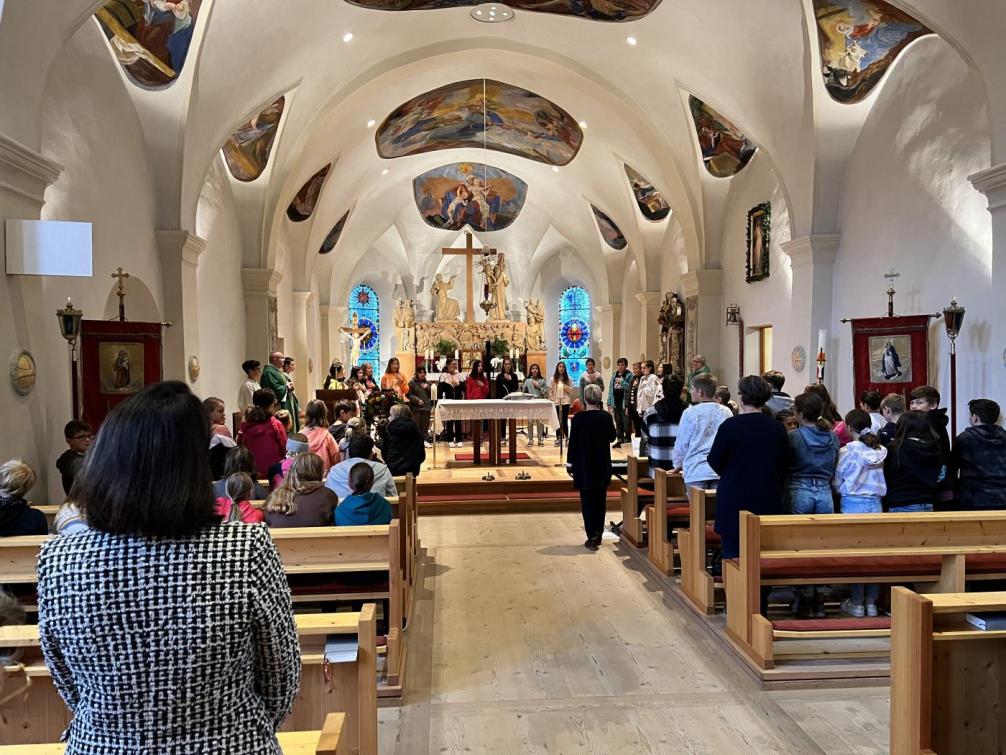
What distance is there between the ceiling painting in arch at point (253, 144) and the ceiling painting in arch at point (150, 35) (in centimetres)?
262

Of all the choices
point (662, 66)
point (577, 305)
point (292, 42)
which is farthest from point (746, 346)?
point (577, 305)

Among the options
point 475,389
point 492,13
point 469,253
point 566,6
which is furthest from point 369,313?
point 566,6

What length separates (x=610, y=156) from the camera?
16.7m

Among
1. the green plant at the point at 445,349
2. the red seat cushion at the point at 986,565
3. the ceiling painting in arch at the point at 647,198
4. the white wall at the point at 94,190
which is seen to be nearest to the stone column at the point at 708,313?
the ceiling painting in arch at the point at 647,198

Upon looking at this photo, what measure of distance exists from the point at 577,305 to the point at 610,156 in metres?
10.6

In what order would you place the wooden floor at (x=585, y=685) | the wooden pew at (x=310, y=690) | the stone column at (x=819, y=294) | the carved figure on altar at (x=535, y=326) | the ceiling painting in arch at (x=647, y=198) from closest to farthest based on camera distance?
the wooden pew at (x=310, y=690)
the wooden floor at (x=585, y=685)
the stone column at (x=819, y=294)
the ceiling painting in arch at (x=647, y=198)
the carved figure on altar at (x=535, y=326)

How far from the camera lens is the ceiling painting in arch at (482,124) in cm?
1608

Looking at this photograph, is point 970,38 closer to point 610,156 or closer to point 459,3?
point 459,3

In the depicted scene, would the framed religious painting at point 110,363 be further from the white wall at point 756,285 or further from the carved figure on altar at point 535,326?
the carved figure on altar at point 535,326

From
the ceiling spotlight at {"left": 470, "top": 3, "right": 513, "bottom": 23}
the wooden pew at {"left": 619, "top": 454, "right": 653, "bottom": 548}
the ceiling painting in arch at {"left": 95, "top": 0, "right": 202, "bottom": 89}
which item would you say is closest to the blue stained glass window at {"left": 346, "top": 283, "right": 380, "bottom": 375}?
the ceiling spotlight at {"left": 470, "top": 3, "right": 513, "bottom": 23}

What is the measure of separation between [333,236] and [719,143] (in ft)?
36.0

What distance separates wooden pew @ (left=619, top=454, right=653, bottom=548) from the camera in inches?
299

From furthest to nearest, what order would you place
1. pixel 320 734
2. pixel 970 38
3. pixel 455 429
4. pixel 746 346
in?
pixel 455 429 < pixel 746 346 < pixel 970 38 < pixel 320 734

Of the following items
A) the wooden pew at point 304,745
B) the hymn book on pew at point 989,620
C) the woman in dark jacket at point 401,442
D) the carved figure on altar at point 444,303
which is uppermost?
the carved figure on altar at point 444,303
